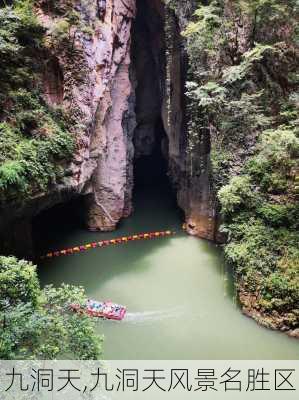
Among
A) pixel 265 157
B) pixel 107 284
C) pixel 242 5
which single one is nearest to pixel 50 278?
pixel 107 284

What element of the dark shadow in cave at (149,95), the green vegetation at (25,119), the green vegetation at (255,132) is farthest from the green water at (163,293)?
the dark shadow in cave at (149,95)

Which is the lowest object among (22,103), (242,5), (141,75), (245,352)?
(245,352)

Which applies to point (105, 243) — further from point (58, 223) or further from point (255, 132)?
point (255, 132)

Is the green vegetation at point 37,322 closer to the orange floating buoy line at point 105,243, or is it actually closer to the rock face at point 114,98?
the rock face at point 114,98

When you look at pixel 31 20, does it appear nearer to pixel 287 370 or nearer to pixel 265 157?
pixel 265 157

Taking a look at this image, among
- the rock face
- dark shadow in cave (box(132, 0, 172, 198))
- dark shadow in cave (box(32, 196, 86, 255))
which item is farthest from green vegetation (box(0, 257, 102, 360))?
dark shadow in cave (box(132, 0, 172, 198))

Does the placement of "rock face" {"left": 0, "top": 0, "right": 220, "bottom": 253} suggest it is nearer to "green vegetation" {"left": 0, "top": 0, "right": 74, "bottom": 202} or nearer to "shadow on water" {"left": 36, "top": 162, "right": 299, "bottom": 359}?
"green vegetation" {"left": 0, "top": 0, "right": 74, "bottom": 202}
